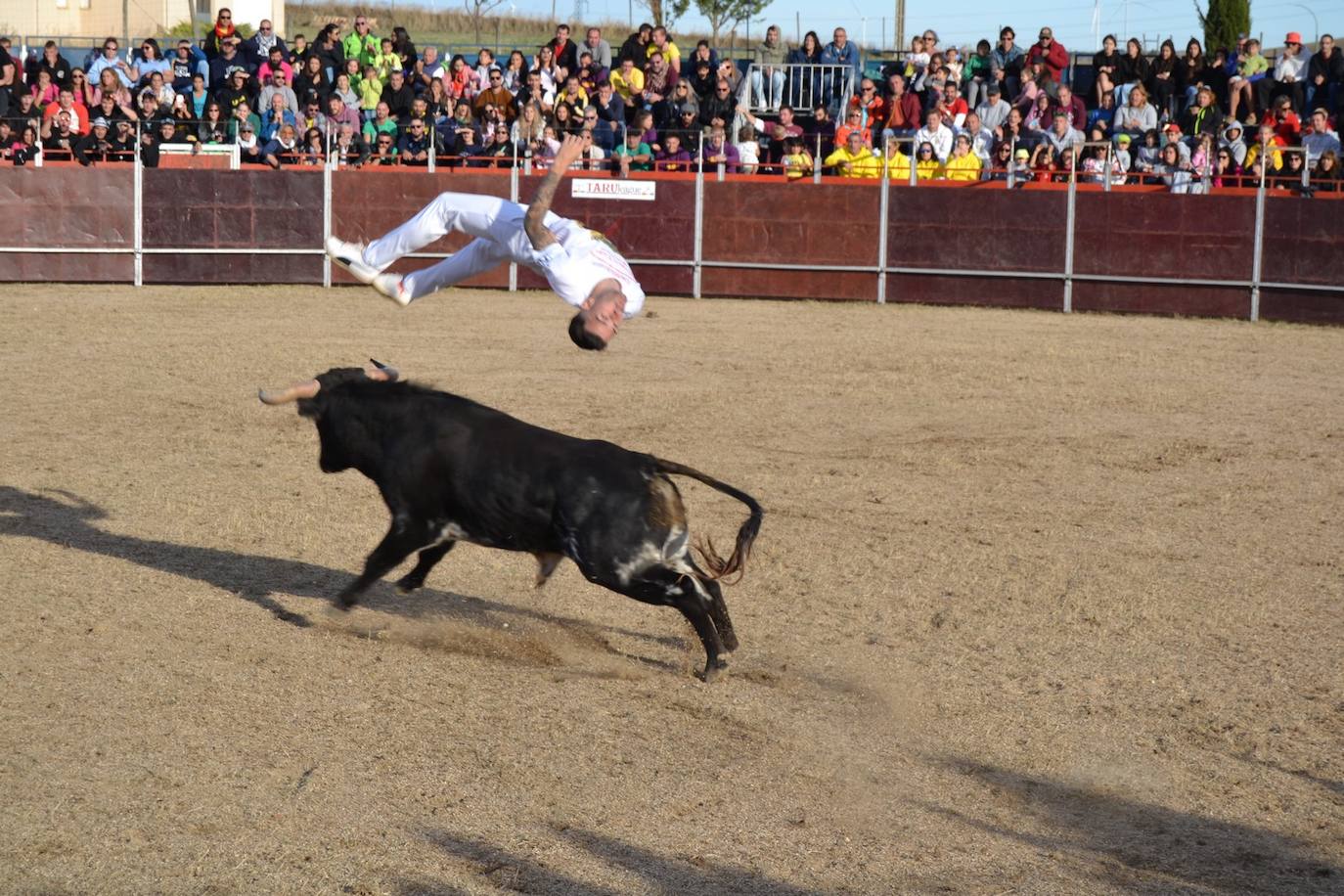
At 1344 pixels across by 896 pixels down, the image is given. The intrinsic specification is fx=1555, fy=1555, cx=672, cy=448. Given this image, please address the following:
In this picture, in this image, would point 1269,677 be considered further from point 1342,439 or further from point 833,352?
point 833,352

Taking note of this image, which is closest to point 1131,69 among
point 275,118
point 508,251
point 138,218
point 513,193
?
point 513,193

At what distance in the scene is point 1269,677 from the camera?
624 cm

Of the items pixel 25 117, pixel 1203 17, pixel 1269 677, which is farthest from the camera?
pixel 1203 17

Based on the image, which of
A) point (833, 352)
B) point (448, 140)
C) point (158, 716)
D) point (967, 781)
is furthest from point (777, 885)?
point (448, 140)

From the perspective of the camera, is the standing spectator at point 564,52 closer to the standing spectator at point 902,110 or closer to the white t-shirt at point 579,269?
the standing spectator at point 902,110

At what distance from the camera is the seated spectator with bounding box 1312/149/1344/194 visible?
18.7m

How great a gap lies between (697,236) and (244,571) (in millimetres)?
13675

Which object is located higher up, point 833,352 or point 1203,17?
point 1203,17

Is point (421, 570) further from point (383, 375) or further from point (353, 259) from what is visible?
point (353, 259)

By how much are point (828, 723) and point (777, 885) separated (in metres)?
1.42

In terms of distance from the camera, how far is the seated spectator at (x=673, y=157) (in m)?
20.9

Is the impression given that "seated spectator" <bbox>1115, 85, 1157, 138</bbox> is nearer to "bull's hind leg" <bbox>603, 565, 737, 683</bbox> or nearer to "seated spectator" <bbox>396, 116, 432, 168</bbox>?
"seated spectator" <bbox>396, 116, 432, 168</bbox>

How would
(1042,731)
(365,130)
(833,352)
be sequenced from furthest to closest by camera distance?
(365,130), (833,352), (1042,731)

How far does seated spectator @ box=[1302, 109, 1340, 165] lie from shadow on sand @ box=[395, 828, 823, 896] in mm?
17818
